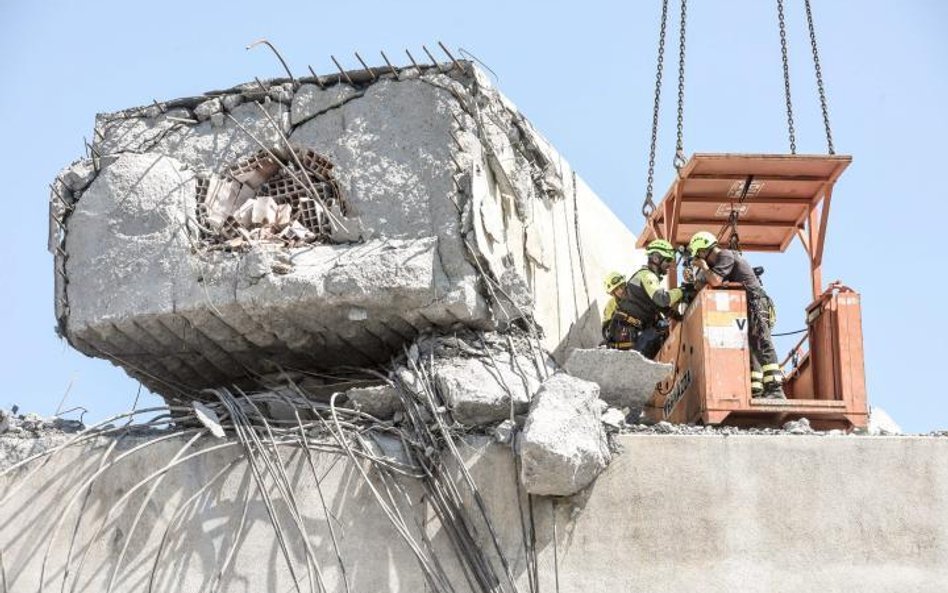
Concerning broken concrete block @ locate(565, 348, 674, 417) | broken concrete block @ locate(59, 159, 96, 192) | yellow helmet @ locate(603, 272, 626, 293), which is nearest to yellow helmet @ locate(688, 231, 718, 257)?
yellow helmet @ locate(603, 272, 626, 293)

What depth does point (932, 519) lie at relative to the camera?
8.62m

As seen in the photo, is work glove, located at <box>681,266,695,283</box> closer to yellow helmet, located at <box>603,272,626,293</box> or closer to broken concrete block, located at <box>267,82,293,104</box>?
yellow helmet, located at <box>603,272,626,293</box>

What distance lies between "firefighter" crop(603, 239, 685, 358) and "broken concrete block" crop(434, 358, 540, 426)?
2485 mm

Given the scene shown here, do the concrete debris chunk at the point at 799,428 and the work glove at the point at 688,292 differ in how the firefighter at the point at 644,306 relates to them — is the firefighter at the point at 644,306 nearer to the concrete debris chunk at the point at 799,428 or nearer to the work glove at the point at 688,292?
the work glove at the point at 688,292

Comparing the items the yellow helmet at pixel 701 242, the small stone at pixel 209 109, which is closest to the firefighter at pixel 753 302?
the yellow helmet at pixel 701 242

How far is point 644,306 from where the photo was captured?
11695 mm

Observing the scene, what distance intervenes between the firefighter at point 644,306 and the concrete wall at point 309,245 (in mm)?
1198

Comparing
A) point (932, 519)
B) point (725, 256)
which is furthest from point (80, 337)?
point (932, 519)

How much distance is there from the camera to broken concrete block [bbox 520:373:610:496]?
8.45 m

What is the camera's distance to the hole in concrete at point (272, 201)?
985 cm

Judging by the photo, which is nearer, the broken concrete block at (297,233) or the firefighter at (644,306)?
the broken concrete block at (297,233)

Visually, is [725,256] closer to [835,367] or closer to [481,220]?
[835,367]

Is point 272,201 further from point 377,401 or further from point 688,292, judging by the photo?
point 688,292

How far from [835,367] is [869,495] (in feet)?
7.41
